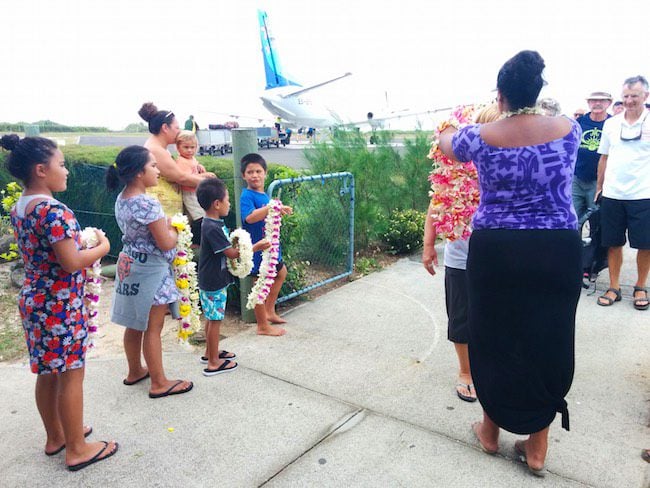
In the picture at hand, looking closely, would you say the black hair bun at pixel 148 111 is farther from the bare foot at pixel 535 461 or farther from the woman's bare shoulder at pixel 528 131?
the bare foot at pixel 535 461

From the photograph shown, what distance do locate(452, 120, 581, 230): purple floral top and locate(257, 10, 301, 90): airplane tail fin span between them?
53417mm

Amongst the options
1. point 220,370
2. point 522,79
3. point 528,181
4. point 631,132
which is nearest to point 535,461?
point 528,181

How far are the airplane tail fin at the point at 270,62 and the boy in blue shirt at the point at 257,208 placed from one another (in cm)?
5144

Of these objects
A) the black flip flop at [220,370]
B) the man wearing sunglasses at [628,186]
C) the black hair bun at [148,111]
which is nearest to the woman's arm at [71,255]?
the black flip flop at [220,370]

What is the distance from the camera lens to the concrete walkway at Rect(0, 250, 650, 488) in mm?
2609

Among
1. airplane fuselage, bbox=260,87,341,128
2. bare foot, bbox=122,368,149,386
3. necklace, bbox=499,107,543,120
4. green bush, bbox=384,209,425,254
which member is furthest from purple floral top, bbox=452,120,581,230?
airplane fuselage, bbox=260,87,341,128

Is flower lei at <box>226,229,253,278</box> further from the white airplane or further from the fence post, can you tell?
the white airplane

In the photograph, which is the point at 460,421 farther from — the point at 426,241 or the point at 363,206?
the point at 363,206

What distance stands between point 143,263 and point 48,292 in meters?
0.73

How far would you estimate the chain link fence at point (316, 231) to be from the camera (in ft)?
16.6

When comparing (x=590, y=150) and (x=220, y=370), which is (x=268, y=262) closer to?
(x=220, y=370)

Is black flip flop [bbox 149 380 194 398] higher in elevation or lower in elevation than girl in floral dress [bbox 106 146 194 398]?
lower

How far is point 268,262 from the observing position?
14.0ft

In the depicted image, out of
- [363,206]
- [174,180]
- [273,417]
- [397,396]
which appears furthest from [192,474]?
[363,206]
